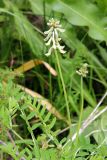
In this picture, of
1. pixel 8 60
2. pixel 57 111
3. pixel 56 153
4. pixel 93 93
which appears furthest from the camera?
pixel 8 60

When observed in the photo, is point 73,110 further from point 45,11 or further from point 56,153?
point 56,153

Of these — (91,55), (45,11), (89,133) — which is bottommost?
(89,133)

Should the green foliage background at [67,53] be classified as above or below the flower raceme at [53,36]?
below

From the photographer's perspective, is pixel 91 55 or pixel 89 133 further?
pixel 91 55

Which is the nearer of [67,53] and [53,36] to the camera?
[53,36]

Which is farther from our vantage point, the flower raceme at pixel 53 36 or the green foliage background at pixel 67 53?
the green foliage background at pixel 67 53

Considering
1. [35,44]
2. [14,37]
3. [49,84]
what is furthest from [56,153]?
[14,37]

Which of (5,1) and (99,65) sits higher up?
(5,1)

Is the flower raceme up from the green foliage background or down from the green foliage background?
up

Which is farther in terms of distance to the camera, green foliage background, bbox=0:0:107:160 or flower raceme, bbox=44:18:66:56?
green foliage background, bbox=0:0:107:160

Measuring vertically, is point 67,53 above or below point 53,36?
below

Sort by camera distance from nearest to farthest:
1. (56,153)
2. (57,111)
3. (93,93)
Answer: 1. (56,153)
2. (57,111)
3. (93,93)
